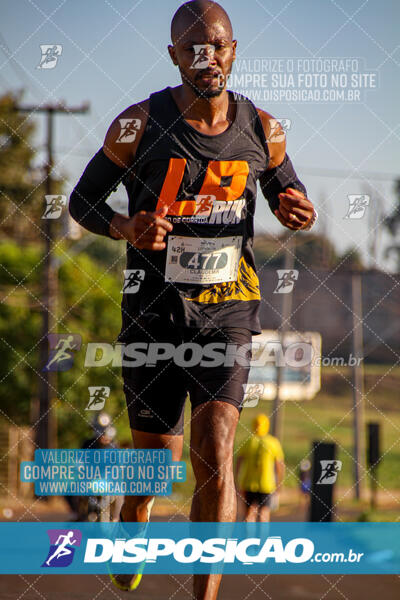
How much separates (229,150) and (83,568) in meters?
1.94

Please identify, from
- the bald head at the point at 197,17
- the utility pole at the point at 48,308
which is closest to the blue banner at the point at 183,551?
the bald head at the point at 197,17

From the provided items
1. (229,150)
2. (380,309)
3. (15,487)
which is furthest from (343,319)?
(229,150)

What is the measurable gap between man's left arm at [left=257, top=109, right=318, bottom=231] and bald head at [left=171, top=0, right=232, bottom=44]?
37 cm

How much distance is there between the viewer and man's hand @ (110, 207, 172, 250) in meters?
2.80

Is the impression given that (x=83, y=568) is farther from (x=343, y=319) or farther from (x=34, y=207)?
(x=343, y=319)

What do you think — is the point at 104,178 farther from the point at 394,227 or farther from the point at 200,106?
the point at 394,227

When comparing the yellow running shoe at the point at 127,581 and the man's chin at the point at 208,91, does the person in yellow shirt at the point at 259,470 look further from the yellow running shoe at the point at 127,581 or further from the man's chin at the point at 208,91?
the man's chin at the point at 208,91

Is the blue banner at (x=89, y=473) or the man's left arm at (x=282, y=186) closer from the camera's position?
the man's left arm at (x=282, y=186)

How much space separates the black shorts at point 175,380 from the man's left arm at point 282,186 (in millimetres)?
465

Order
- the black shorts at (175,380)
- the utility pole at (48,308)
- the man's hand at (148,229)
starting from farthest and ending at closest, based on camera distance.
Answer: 1. the utility pole at (48,308)
2. the black shorts at (175,380)
3. the man's hand at (148,229)

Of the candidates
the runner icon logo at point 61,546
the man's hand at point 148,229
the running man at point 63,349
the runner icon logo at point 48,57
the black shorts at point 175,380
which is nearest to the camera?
the man's hand at point 148,229

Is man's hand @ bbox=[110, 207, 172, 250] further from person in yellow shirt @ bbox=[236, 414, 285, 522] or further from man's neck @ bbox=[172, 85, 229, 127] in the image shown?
person in yellow shirt @ bbox=[236, 414, 285, 522]

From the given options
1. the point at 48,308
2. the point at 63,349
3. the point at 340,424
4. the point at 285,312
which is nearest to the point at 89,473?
the point at 63,349

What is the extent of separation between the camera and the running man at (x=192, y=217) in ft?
9.80
